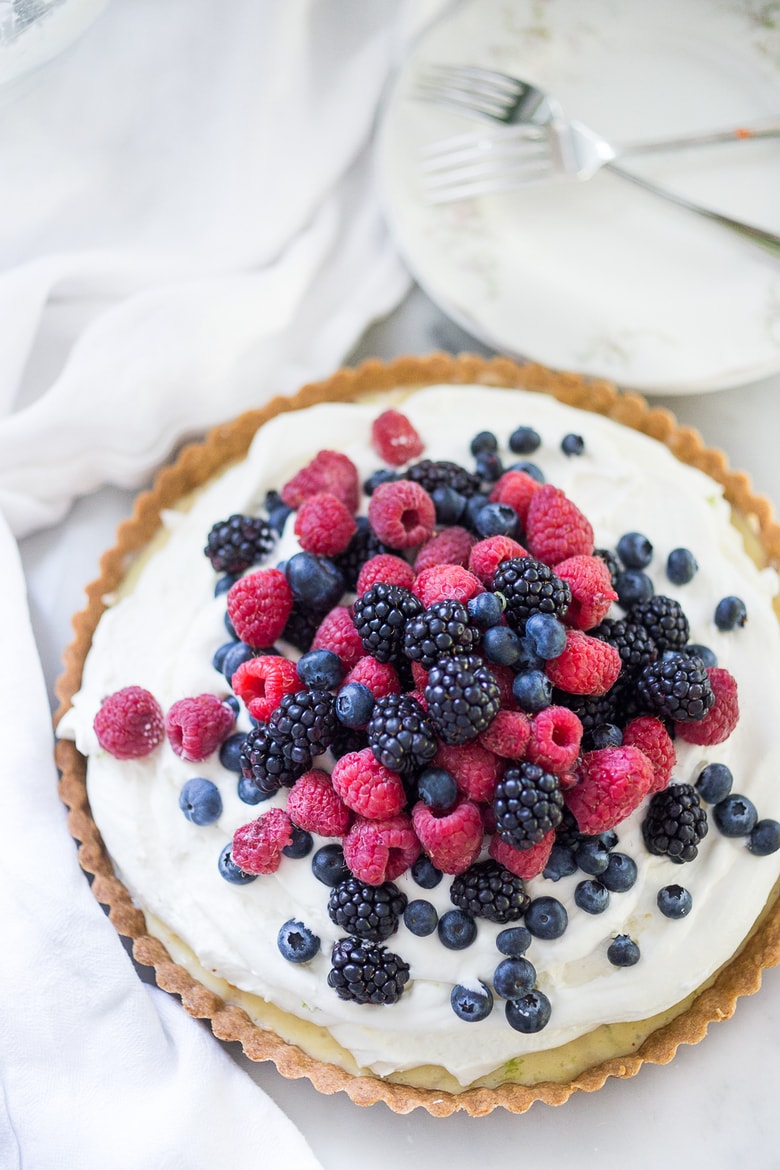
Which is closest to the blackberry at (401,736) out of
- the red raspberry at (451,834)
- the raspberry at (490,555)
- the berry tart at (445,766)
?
the berry tart at (445,766)

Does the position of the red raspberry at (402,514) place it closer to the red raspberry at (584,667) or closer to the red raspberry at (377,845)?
the red raspberry at (584,667)

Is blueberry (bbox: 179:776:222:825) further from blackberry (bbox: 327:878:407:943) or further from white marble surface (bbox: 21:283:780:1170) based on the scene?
white marble surface (bbox: 21:283:780:1170)

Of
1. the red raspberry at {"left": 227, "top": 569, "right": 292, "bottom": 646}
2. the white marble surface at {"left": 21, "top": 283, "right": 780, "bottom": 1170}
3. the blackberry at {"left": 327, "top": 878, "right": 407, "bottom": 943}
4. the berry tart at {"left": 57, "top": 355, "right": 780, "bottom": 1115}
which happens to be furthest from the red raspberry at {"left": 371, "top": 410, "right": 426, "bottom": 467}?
the white marble surface at {"left": 21, "top": 283, "right": 780, "bottom": 1170}

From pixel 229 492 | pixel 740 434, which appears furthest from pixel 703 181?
pixel 229 492

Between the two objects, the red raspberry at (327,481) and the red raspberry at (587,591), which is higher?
the red raspberry at (327,481)

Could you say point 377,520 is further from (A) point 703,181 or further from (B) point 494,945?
(A) point 703,181

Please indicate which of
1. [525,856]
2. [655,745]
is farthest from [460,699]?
[655,745]
